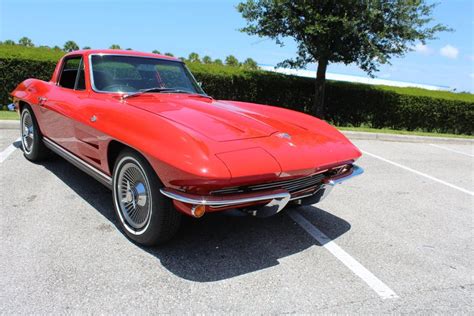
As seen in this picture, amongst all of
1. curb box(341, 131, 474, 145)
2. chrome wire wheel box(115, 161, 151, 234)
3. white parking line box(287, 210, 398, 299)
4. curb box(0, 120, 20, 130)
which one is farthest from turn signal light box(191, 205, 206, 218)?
curb box(341, 131, 474, 145)

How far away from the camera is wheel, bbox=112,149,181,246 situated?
282 cm

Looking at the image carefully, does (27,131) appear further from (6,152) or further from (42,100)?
(42,100)

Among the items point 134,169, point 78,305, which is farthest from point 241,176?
point 78,305

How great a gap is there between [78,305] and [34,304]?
0.25 m

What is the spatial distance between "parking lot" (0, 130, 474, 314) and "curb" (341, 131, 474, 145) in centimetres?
538

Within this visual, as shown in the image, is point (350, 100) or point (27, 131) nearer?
point (27, 131)

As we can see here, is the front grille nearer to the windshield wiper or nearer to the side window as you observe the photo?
the windshield wiper

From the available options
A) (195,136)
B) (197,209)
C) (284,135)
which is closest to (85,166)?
(195,136)

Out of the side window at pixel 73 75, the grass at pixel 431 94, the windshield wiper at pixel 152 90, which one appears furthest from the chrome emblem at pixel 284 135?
the grass at pixel 431 94

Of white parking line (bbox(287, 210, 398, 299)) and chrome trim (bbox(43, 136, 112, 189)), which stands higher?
chrome trim (bbox(43, 136, 112, 189))

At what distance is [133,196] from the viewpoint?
3119mm

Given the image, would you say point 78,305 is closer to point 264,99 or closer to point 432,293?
point 432,293

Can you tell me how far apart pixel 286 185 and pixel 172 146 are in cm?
90

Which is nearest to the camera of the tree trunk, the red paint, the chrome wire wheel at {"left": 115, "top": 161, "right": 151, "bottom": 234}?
the red paint
